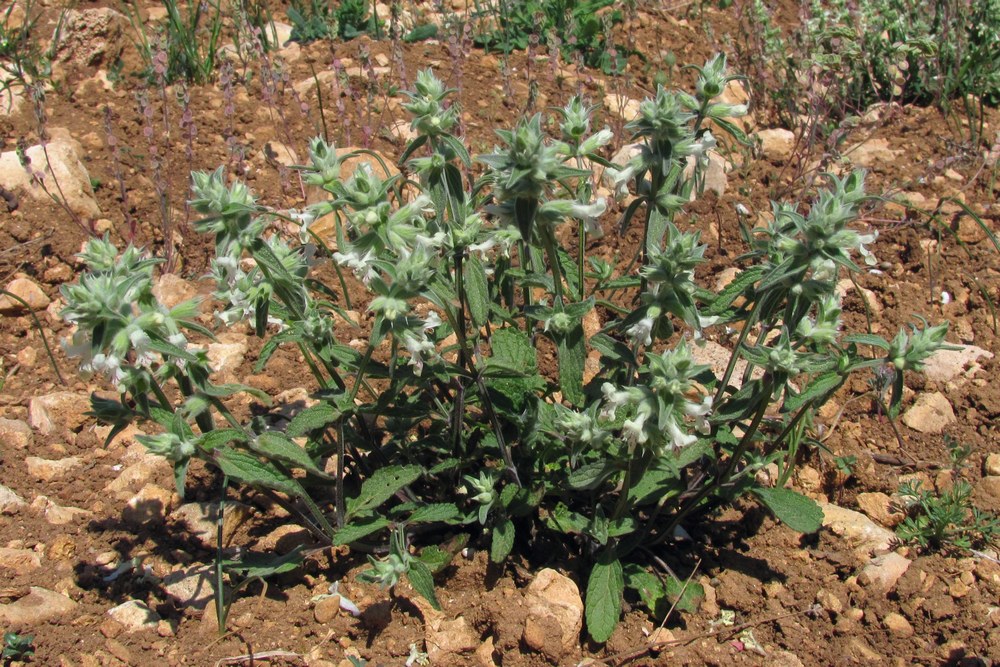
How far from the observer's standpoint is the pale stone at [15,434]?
362cm

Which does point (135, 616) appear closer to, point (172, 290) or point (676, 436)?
point (676, 436)

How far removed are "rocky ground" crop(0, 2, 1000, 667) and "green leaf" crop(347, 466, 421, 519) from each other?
43 centimetres

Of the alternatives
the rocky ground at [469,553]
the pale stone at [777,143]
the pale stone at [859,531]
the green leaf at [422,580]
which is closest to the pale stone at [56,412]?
the rocky ground at [469,553]

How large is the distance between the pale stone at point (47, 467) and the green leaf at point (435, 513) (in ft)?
5.13

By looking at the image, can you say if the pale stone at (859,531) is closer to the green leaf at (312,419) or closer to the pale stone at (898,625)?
the pale stone at (898,625)

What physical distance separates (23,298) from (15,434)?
0.99m

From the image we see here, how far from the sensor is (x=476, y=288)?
260 centimetres

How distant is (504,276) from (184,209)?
8.77 ft

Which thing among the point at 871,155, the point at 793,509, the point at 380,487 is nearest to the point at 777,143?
the point at 871,155

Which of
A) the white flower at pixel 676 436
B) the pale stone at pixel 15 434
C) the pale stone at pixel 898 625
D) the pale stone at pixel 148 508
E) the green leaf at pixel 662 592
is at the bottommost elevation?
the pale stone at pixel 898 625

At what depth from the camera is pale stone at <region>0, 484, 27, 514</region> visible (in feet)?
10.8

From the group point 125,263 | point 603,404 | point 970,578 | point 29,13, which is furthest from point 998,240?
point 29,13

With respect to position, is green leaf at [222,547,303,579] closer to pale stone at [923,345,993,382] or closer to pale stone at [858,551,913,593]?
pale stone at [858,551,913,593]

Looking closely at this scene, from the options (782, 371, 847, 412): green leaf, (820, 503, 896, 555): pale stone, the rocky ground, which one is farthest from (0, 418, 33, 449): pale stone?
(820, 503, 896, 555): pale stone
